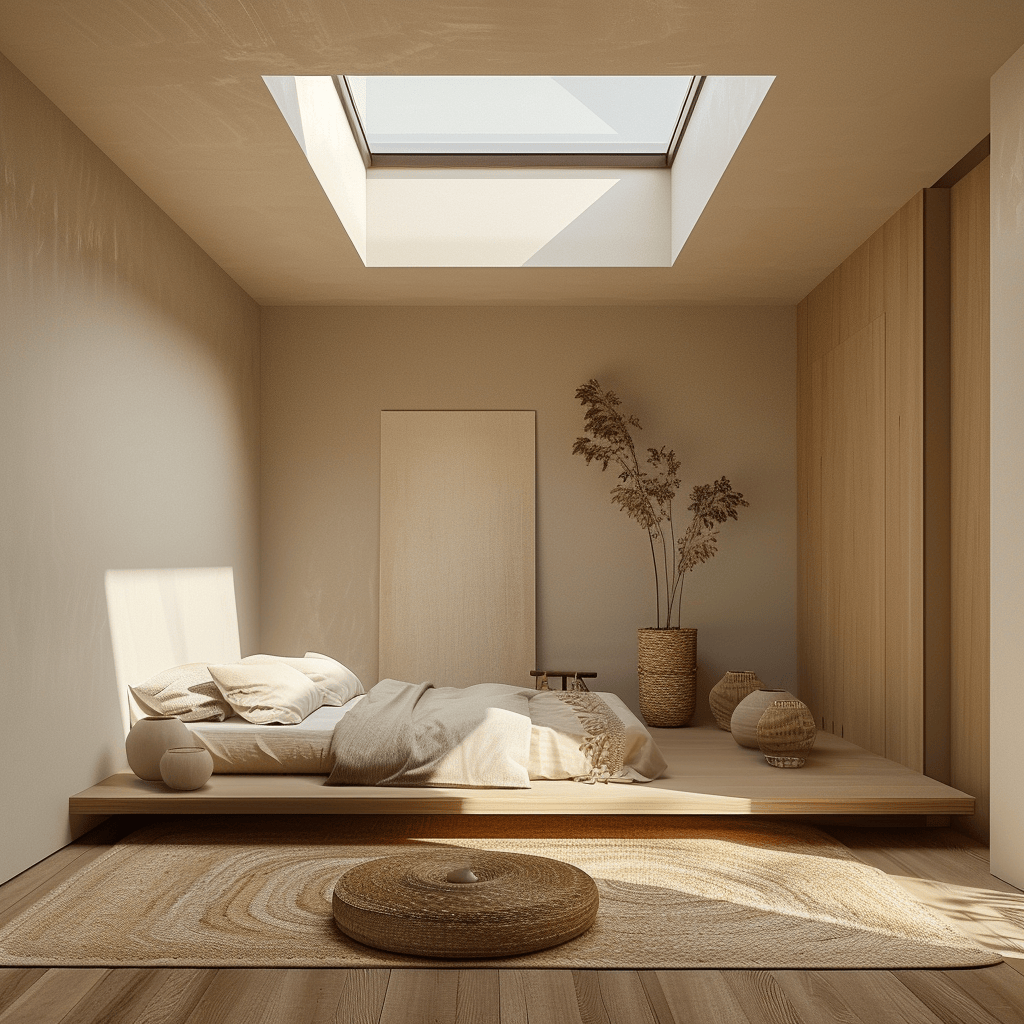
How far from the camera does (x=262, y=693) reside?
423cm

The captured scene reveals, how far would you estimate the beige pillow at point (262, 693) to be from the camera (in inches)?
165

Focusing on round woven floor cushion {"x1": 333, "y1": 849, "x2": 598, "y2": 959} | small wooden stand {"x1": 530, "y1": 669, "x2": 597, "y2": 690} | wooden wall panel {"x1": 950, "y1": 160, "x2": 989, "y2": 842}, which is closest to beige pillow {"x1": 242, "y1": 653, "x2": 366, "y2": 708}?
small wooden stand {"x1": 530, "y1": 669, "x2": 597, "y2": 690}

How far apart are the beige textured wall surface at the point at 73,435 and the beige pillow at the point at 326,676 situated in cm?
70

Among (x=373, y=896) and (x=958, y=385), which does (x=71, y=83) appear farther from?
(x=958, y=385)

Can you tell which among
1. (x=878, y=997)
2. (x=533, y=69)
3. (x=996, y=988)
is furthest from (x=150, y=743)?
(x=996, y=988)

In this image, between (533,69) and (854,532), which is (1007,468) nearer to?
(854,532)

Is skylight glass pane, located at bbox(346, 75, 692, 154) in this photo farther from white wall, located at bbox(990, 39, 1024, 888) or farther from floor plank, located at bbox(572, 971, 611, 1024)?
floor plank, located at bbox(572, 971, 611, 1024)

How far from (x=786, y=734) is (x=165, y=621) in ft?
9.33

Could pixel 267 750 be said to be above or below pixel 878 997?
above

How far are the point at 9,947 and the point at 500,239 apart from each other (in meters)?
4.07

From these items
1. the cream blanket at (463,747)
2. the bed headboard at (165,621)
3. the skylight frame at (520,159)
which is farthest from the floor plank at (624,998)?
the skylight frame at (520,159)

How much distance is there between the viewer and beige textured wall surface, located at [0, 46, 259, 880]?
3.23 metres

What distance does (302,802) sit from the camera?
3682 mm

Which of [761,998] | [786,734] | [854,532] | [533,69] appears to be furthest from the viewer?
[854,532]
